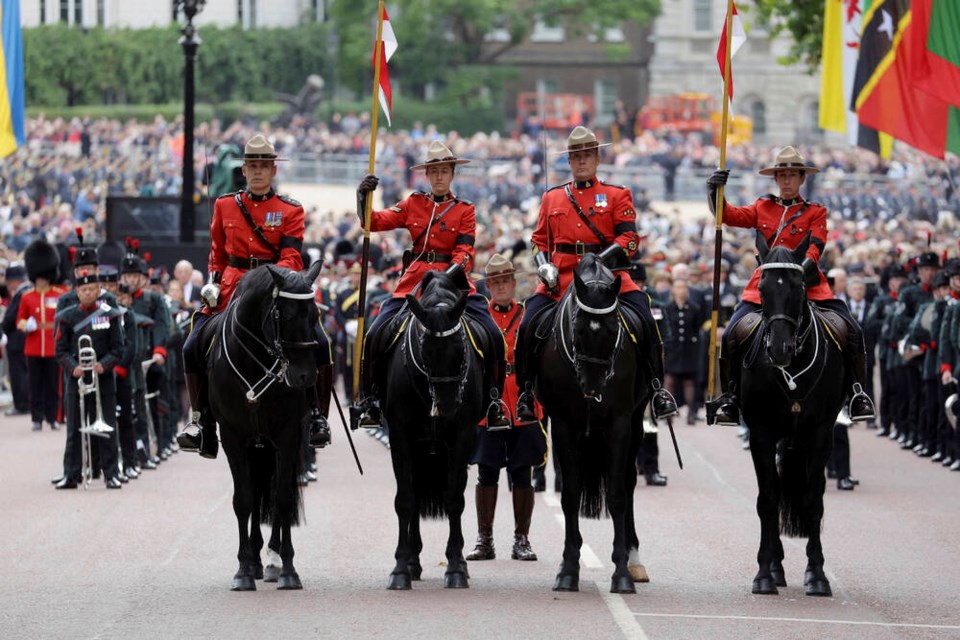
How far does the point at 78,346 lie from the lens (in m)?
19.8

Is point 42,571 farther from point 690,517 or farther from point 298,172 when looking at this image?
point 298,172

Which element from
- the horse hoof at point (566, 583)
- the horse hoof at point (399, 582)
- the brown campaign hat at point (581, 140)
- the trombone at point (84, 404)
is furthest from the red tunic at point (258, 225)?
the trombone at point (84, 404)

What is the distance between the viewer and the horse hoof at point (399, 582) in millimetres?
13012

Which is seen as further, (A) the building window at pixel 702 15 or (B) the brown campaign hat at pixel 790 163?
(A) the building window at pixel 702 15

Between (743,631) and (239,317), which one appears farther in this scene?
(239,317)

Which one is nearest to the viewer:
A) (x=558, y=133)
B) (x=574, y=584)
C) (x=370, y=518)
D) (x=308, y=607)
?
(x=308, y=607)

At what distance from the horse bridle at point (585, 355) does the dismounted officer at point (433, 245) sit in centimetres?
67

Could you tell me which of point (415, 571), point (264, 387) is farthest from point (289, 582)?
point (264, 387)

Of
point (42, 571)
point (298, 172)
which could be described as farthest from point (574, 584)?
point (298, 172)

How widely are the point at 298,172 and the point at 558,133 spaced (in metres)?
23.0

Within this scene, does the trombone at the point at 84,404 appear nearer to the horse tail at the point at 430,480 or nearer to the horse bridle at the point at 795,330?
the horse tail at the point at 430,480

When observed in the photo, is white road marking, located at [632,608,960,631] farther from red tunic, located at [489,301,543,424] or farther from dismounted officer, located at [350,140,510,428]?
red tunic, located at [489,301,543,424]

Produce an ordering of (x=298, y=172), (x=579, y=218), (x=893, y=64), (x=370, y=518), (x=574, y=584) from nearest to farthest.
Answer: (x=574, y=584), (x=579, y=218), (x=370, y=518), (x=893, y=64), (x=298, y=172)

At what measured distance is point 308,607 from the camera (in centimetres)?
1221
